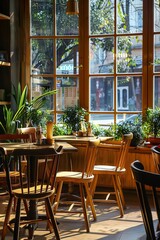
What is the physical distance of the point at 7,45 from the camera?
554 centimetres

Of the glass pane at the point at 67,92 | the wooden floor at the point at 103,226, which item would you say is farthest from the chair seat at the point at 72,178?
the glass pane at the point at 67,92

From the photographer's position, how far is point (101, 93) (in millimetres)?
5484

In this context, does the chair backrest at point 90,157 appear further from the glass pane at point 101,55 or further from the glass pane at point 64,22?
the glass pane at point 64,22

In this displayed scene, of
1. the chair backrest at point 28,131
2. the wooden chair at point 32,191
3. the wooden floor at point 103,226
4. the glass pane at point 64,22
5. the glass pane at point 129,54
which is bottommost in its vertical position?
the wooden floor at point 103,226

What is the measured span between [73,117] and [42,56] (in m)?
0.99

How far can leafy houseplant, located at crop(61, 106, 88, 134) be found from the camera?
538cm

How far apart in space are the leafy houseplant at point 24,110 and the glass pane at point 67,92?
5.5 inches

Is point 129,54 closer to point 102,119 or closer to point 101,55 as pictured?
point 101,55

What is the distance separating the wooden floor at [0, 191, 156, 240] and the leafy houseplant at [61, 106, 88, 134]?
3.87 feet

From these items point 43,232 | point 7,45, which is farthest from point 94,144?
point 7,45

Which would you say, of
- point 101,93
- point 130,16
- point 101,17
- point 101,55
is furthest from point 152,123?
point 101,17

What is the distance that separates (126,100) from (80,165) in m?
1.03

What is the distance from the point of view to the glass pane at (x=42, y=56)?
18.5 ft

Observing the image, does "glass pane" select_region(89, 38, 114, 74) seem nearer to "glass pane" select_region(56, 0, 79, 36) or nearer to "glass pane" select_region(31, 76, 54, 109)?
"glass pane" select_region(56, 0, 79, 36)
